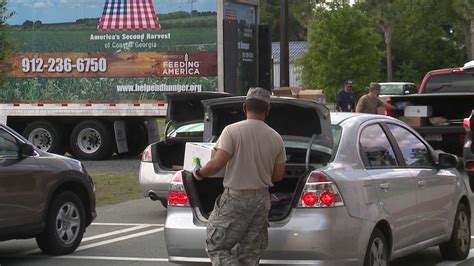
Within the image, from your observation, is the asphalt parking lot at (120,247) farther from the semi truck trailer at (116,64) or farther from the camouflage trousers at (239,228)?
the semi truck trailer at (116,64)

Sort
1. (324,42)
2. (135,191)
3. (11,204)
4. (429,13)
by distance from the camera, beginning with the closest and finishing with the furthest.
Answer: (11,204) → (135,191) → (324,42) → (429,13)

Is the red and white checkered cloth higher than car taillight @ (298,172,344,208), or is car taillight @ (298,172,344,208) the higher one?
the red and white checkered cloth

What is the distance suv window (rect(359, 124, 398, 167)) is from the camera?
8.05m

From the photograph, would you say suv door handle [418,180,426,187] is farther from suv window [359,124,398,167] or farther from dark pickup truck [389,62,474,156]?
dark pickup truck [389,62,474,156]

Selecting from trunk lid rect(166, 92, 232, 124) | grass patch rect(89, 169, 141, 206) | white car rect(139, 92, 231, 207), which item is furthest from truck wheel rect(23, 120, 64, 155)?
trunk lid rect(166, 92, 232, 124)

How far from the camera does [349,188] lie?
7402 mm

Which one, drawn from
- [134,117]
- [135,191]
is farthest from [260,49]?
[135,191]

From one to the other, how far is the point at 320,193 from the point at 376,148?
49.1 inches

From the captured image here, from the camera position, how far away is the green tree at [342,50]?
1487 inches

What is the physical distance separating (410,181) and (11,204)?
412 cm

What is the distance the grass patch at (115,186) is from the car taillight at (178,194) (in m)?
7.82

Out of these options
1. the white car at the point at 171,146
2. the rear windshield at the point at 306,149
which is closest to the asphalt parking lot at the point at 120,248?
the white car at the point at 171,146

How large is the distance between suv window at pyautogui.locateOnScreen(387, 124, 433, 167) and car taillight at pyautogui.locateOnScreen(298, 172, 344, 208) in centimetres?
166

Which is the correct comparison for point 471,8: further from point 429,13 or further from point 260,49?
point 260,49
